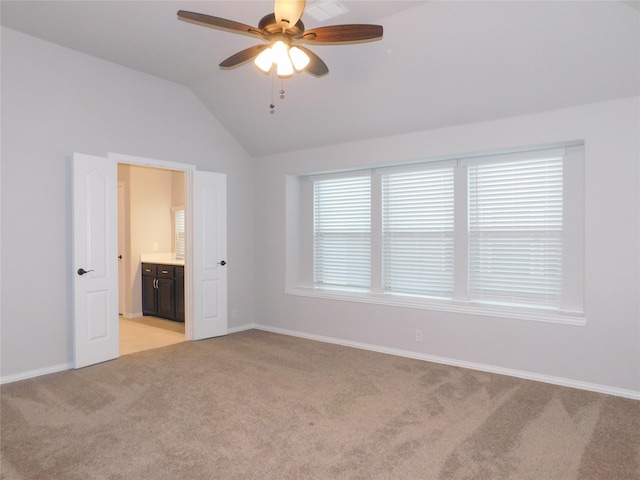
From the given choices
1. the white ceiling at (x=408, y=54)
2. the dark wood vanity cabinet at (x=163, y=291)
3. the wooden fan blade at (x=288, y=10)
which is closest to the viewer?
the wooden fan blade at (x=288, y=10)

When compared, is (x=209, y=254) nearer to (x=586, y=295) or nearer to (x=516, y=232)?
(x=516, y=232)

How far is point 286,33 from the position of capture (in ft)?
Answer: 7.61

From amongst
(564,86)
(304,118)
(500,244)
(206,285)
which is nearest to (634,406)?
(500,244)

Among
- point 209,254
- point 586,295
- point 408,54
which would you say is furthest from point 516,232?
point 209,254

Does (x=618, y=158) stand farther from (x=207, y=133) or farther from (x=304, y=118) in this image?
(x=207, y=133)

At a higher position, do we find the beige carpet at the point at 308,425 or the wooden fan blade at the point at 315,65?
the wooden fan blade at the point at 315,65

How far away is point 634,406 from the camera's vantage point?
313 centimetres

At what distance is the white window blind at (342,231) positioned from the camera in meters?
5.13

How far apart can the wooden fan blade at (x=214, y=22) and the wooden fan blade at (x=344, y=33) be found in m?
A: 0.31

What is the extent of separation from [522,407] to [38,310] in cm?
430

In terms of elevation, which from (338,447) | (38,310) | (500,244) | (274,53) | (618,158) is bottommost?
(338,447)

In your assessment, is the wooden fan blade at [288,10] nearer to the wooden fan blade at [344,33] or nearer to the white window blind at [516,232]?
the wooden fan blade at [344,33]

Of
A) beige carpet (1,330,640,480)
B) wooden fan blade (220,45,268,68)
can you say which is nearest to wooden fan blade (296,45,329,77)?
wooden fan blade (220,45,268,68)

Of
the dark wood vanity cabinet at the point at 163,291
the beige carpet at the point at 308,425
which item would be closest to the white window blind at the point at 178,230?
the dark wood vanity cabinet at the point at 163,291
